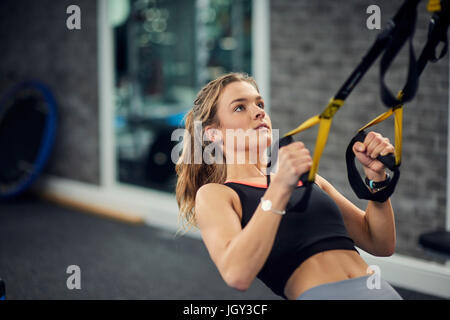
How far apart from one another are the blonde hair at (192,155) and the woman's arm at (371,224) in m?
0.32

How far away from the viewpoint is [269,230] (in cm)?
108

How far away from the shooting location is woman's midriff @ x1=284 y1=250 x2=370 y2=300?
1.19 meters

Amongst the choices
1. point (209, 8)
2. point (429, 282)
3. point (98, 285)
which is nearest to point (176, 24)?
point (209, 8)

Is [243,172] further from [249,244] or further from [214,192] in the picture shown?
[249,244]

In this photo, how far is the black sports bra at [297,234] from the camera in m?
1.22

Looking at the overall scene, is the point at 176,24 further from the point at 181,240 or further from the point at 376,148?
the point at 376,148

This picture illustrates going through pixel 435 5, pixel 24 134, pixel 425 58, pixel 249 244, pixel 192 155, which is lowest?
pixel 24 134

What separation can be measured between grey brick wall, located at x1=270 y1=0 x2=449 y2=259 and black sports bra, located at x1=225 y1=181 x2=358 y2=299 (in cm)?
164

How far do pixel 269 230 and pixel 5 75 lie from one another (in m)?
5.11

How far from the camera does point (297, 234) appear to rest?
1230 millimetres

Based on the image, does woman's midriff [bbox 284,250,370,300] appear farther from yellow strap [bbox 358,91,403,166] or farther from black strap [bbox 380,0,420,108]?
black strap [bbox 380,0,420,108]

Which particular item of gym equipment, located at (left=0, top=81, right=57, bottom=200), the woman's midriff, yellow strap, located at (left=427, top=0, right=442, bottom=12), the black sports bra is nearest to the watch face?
the black sports bra

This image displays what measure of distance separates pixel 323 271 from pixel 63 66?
4.22 m

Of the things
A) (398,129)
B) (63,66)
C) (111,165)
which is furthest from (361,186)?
(63,66)
